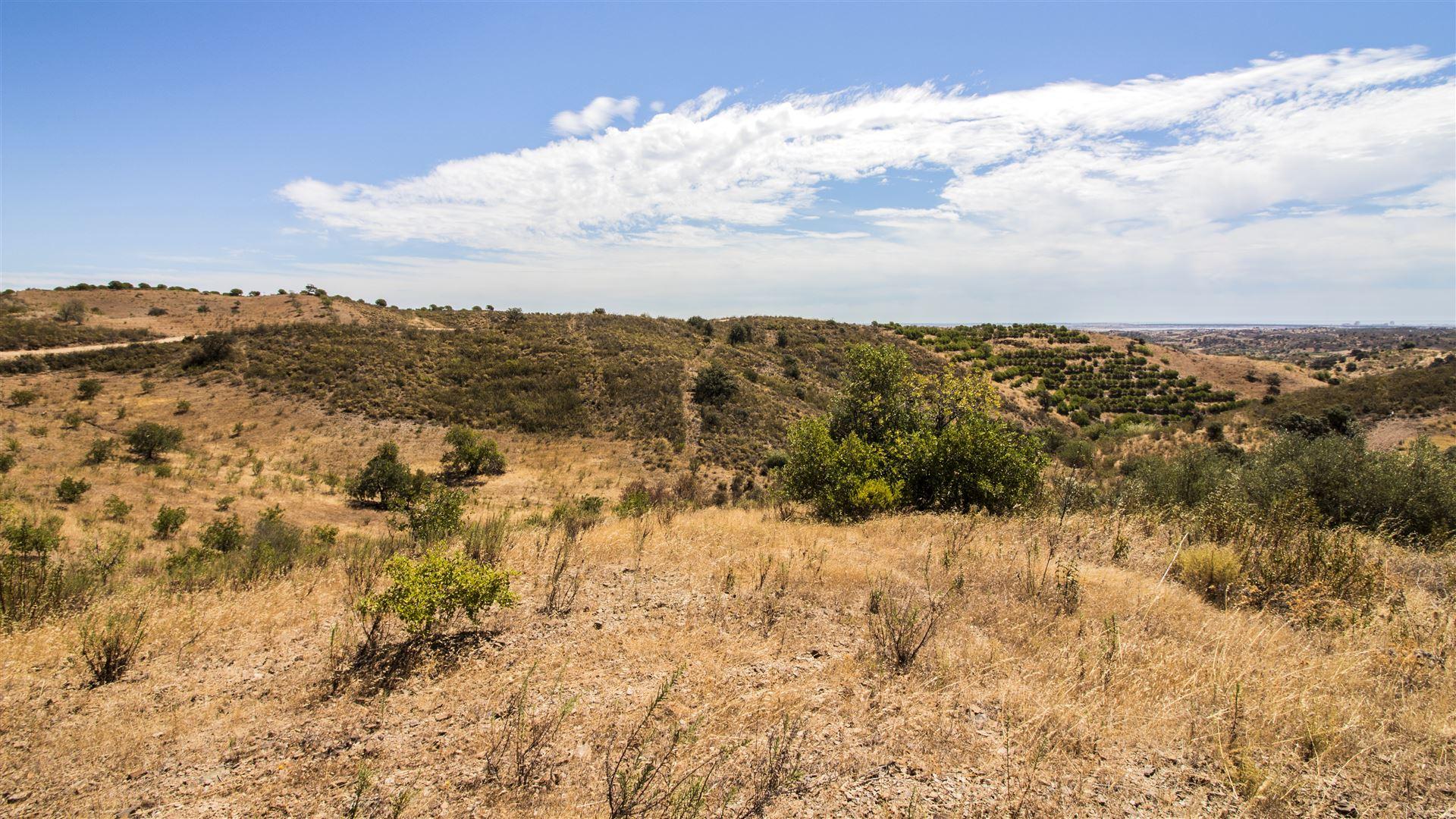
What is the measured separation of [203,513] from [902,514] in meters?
20.4

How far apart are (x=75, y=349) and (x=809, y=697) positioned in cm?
5592

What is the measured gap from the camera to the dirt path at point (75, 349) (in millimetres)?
33906

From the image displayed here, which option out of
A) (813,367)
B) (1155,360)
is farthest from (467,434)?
(1155,360)

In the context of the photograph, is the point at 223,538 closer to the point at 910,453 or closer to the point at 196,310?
the point at 910,453

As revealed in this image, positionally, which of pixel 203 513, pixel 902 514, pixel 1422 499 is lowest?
pixel 203 513

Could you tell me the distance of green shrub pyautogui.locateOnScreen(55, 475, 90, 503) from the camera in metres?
15.2

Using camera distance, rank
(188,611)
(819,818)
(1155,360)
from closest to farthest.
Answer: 1. (819,818)
2. (188,611)
3. (1155,360)

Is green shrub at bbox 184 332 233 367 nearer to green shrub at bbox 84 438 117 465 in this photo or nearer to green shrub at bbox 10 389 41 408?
green shrub at bbox 10 389 41 408

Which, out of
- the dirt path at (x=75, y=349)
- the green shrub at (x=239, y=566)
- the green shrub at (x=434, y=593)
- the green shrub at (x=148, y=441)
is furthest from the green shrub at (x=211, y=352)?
the green shrub at (x=434, y=593)

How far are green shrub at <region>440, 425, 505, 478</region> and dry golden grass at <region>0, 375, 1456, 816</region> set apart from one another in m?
18.3

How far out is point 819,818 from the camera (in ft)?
10.2

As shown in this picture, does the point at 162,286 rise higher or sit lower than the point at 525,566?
higher

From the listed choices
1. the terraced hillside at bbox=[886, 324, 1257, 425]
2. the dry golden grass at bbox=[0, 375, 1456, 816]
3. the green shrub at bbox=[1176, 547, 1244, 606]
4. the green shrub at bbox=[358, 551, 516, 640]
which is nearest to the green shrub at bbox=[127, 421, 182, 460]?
the dry golden grass at bbox=[0, 375, 1456, 816]

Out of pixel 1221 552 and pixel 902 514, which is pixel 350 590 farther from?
pixel 1221 552
